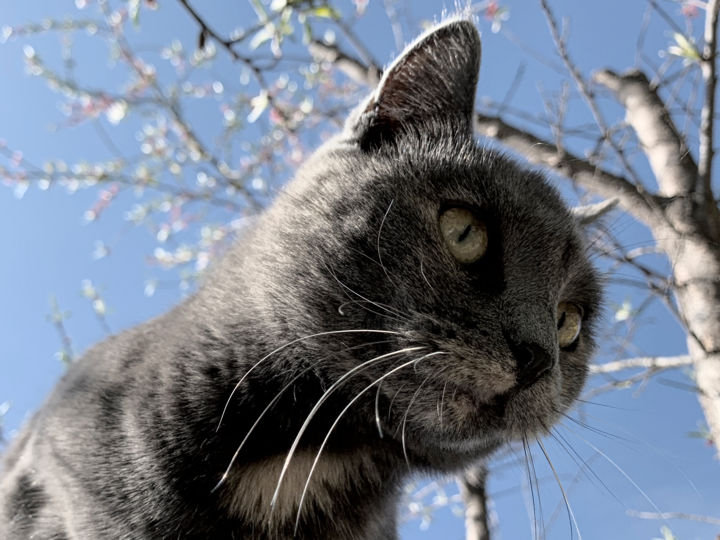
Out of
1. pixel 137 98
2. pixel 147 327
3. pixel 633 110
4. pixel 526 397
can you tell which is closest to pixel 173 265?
pixel 137 98

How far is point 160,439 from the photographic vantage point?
1.17 meters

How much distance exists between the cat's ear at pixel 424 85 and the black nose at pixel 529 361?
66cm

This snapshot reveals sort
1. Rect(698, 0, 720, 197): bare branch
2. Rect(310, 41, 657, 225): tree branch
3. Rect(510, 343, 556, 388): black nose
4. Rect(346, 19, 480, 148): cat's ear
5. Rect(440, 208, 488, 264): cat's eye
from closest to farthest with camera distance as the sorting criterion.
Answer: Rect(510, 343, 556, 388): black nose
Rect(440, 208, 488, 264): cat's eye
Rect(346, 19, 480, 148): cat's ear
Rect(698, 0, 720, 197): bare branch
Rect(310, 41, 657, 225): tree branch

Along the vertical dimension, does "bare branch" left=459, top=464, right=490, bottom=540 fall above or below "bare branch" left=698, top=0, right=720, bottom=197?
below

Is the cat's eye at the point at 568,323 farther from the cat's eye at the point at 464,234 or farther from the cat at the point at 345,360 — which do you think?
the cat's eye at the point at 464,234

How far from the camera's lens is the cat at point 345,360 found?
115 cm

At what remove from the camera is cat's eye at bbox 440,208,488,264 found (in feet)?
4.04

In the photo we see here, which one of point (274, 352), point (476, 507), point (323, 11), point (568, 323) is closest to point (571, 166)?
point (568, 323)

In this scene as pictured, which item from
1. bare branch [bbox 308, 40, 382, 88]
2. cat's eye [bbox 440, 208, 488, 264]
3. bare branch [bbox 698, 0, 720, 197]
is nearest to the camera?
cat's eye [bbox 440, 208, 488, 264]

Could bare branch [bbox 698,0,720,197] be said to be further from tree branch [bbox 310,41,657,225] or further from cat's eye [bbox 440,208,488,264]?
cat's eye [bbox 440,208,488,264]

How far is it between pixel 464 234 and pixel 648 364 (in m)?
1.46

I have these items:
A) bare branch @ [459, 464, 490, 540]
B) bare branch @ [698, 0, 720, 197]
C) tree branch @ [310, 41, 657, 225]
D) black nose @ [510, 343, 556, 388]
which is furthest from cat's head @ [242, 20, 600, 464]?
bare branch @ [459, 464, 490, 540]

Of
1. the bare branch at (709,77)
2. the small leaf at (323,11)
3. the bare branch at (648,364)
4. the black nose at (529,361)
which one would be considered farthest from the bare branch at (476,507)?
the small leaf at (323,11)

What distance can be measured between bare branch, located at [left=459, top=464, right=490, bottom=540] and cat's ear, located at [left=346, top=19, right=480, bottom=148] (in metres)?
1.41
